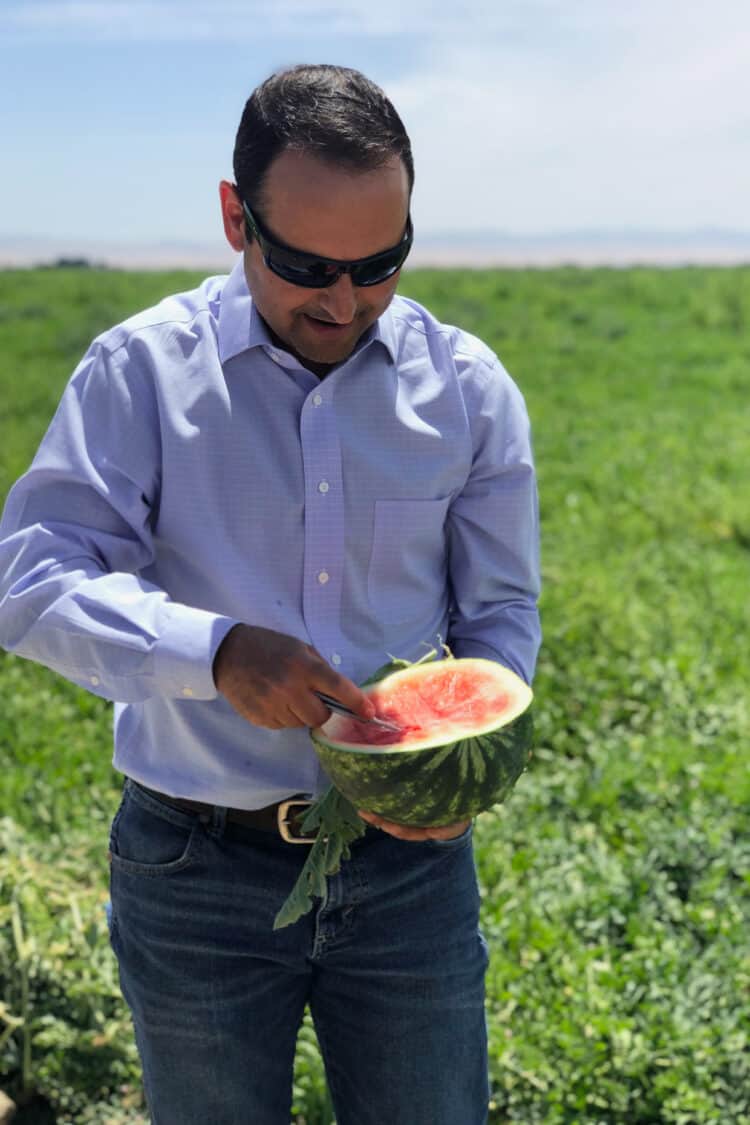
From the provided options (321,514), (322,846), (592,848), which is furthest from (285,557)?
(592,848)

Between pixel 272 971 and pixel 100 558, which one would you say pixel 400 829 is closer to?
pixel 272 971

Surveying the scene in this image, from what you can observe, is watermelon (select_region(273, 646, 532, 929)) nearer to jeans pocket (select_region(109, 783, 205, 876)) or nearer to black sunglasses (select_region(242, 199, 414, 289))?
jeans pocket (select_region(109, 783, 205, 876))

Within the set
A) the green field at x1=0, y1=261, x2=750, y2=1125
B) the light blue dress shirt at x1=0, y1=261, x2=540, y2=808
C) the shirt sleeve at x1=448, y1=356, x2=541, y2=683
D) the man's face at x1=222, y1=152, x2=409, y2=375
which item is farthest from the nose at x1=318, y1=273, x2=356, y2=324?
the green field at x1=0, y1=261, x2=750, y2=1125

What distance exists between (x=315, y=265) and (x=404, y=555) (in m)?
0.61

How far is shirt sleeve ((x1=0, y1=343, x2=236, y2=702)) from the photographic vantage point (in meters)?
2.36

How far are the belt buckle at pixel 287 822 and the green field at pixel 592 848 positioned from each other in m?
1.46

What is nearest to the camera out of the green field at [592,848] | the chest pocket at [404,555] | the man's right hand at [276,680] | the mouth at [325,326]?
the man's right hand at [276,680]

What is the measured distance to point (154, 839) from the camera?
2686 millimetres

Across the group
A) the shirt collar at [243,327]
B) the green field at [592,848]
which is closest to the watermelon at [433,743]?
the shirt collar at [243,327]

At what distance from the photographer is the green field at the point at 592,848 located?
153 inches

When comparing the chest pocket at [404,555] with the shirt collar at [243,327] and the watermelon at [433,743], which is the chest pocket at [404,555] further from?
the shirt collar at [243,327]

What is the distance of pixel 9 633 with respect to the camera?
2436 mm

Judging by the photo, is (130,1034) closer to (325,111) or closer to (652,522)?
(325,111)

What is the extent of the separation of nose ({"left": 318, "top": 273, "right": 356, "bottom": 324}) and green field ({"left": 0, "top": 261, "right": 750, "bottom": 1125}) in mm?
2332
